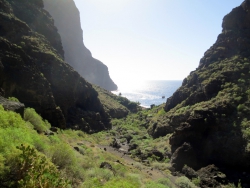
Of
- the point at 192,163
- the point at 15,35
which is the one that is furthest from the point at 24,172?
the point at 15,35

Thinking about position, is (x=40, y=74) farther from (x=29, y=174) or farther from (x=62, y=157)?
(x=29, y=174)

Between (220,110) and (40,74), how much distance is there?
1008 inches

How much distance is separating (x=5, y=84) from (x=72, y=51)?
543 feet

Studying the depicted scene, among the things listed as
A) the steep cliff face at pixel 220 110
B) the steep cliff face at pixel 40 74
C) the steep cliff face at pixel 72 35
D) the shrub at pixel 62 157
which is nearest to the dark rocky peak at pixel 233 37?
the steep cliff face at pixel 220 110

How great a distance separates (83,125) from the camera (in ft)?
121

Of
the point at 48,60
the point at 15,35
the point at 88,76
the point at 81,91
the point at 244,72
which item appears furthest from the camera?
the point at 88,76

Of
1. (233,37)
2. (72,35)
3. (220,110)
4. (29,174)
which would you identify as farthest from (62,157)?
(72,35)

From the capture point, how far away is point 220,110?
29.5m

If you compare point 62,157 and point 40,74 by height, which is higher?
point 40,74

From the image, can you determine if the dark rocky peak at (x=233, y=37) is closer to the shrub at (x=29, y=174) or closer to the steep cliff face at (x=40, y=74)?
the steep cliff face at (x=40, y=74)

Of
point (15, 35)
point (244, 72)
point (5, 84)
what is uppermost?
point (244, 72)


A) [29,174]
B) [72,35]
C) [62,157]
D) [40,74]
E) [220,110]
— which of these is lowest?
[62,157]

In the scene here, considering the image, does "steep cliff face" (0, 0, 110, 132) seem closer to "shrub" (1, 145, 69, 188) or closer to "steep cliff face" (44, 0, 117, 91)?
"shrub" (1, 145, 69, 188)

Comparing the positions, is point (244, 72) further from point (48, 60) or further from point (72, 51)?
point (72, 51)
